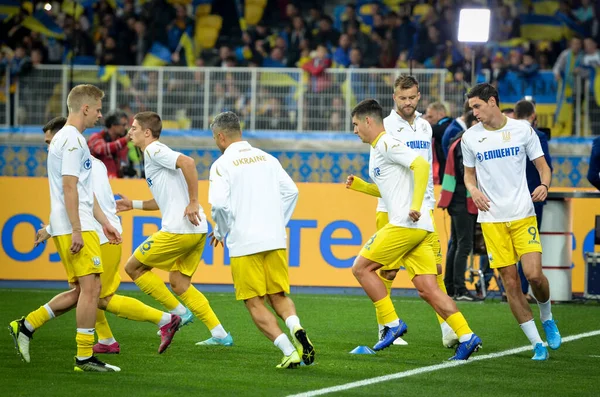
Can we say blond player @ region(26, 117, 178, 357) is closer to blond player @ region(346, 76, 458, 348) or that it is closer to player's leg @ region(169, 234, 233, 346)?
player's leg @ region(169, 234, 233, 346)

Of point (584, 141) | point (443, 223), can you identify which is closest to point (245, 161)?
point (443, 223)

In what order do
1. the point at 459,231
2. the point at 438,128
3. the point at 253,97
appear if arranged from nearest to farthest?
1. the point at 459,231
2. the point at 438,128
3. the point at 253,97

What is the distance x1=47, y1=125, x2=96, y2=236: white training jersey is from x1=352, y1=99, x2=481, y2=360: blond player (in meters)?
2.11

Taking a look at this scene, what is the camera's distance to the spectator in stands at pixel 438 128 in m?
14.1

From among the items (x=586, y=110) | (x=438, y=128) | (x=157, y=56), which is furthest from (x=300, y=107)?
(x=438, y=128)

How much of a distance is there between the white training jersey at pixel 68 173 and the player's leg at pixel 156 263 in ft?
4.33

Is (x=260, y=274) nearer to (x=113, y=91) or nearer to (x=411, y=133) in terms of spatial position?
(x=411, y=133)

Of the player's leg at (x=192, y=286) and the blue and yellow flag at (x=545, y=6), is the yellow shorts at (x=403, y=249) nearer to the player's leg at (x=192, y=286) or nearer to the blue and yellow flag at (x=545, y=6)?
the player's leg at (x=192, y=286)

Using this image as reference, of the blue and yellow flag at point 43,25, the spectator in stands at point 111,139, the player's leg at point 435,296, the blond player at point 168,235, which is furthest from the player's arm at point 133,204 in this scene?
the blue and yellow flag at point 43,25

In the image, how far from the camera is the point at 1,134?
1895cm

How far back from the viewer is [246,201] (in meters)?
7.73

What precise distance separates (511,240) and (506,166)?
59 cm

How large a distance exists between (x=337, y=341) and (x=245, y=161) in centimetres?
243

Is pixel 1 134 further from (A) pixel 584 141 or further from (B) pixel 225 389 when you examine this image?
(B) pixel 225 389
